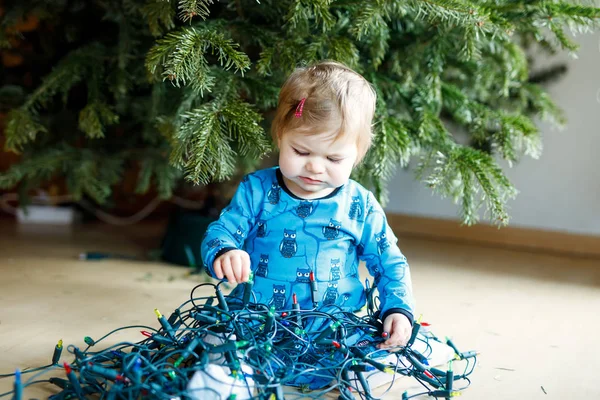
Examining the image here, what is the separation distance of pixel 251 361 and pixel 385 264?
300 mm

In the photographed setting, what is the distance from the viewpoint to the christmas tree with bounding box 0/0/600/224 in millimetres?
1078

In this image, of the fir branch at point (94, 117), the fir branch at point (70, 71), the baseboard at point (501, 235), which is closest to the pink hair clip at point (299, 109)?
the fir branch at point (94, 117)

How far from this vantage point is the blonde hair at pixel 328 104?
949 millimetres

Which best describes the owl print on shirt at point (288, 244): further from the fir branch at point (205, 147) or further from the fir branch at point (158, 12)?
the fir branch at point (158, 12)

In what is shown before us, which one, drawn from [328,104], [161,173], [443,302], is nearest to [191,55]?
[328,104]

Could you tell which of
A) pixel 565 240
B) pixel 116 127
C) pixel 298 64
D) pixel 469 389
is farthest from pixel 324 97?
pixel 565 240

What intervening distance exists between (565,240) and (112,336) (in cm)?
156

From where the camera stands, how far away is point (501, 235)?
85.4 inches

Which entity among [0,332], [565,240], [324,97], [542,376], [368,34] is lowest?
[0,332]

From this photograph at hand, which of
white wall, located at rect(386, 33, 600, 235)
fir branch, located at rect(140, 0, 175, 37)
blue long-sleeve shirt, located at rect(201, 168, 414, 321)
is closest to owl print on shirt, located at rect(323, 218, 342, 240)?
blue long-sleeve shirt, located at rect(201, 168, 414, 321)

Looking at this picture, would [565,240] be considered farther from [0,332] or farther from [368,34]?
[0,332]

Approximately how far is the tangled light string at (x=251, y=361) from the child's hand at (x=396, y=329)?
0.01 m

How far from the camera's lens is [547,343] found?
1196mm

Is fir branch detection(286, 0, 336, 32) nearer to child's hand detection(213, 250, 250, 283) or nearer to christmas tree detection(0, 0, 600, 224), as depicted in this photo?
christmas tree detection(0, 0, 600, 224)
